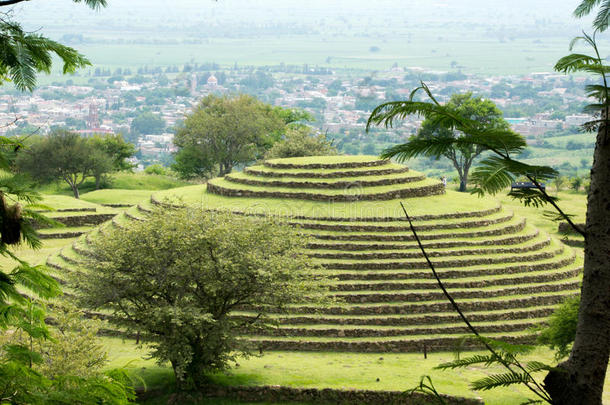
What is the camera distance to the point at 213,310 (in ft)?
55.5

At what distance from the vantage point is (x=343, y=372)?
17.4 m

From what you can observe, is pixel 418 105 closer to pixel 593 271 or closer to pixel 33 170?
pixel 593 271

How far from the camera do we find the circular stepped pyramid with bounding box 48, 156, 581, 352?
20.1 m

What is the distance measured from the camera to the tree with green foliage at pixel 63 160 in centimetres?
4203

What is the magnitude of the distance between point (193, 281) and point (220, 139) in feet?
114

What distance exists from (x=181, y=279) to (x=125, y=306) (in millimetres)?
1629

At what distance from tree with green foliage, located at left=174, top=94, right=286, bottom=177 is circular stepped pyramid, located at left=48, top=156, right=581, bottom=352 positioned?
71.9ft

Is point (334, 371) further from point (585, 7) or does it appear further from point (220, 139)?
point (220, 139)

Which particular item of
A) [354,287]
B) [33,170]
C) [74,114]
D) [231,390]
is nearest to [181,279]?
[231,390]

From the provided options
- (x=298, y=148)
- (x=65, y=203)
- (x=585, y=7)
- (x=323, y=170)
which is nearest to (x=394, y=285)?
(x=323, y=170)

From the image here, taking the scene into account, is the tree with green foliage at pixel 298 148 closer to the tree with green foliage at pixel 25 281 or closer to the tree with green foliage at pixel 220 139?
the tree with green foliage at pixel 220 139

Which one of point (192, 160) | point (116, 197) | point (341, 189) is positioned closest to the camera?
point (341, 189)

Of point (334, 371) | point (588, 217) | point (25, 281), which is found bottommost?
point (334, 371)

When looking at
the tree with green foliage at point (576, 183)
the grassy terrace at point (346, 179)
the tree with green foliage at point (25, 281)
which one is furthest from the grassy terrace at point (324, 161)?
the tree with green foliage at point (576, 183)
